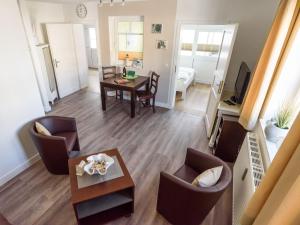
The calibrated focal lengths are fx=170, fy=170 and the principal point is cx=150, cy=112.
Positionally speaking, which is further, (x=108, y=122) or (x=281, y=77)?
(x=108, y=122)

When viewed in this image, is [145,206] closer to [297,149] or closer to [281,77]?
[297,149]

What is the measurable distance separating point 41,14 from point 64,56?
1.12 m

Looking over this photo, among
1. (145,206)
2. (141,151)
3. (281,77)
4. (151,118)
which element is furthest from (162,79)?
(145,206)

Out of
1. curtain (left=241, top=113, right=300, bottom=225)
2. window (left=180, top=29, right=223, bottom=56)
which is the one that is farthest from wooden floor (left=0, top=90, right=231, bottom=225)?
window (left=180, top=29, right=223, bottom=56)

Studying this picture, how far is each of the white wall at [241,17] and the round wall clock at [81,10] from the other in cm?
270

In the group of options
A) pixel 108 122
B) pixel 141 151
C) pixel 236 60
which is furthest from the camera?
pixel 108 122

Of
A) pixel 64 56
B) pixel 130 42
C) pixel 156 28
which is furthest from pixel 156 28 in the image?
pixel 64 56

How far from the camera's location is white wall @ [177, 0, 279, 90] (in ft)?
10.1

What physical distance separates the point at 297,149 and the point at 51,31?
5432mm

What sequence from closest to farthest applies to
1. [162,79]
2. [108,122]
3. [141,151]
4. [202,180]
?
1. [202,180]
2. [141,151]
3. [108,122]
4. [162,79]

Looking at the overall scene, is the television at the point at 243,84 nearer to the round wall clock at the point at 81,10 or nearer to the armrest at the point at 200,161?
the armrest at the point at 200,161

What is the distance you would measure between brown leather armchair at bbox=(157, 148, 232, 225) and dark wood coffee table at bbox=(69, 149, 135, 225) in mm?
378

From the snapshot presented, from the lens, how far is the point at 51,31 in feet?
14.7

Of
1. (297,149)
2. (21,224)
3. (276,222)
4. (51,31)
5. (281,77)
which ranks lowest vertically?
(21,224)
